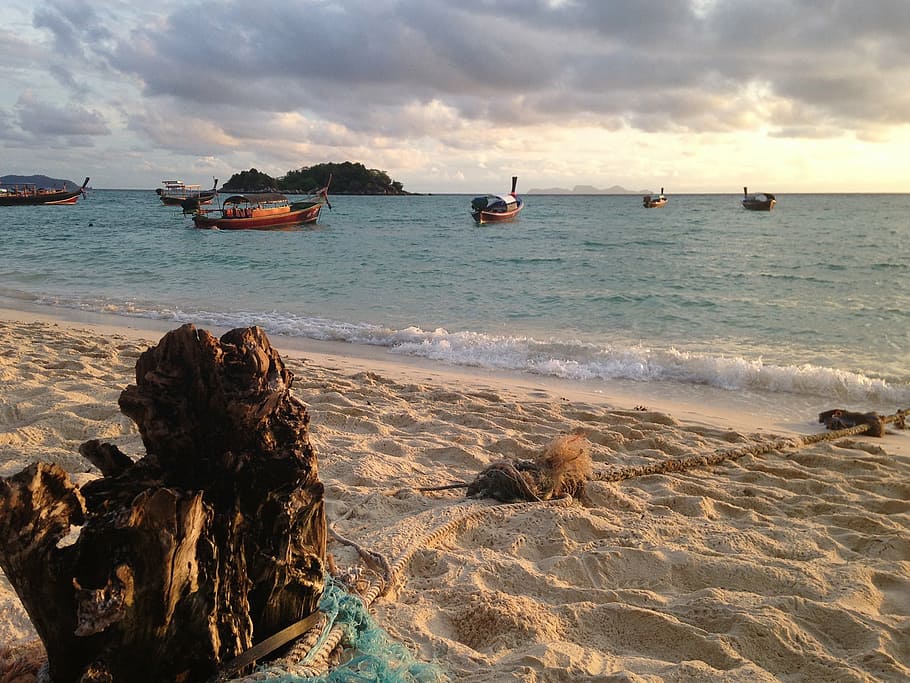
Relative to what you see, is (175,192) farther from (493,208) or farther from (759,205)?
(759,205)

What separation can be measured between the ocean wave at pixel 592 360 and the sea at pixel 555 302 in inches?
1.0

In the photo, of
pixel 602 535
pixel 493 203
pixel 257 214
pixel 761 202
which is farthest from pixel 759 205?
pixel 602 535

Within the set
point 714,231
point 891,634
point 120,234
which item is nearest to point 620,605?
point 891,634

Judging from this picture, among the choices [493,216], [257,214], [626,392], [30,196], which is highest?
[30,196]

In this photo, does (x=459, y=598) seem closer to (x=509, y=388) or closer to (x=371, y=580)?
(x=371, y=580)

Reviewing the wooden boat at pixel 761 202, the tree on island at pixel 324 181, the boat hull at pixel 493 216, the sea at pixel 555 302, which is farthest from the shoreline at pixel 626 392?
the tree on island at pixel 324 181

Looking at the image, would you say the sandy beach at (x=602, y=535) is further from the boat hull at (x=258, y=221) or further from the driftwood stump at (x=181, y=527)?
the boat hull at (x=258, y=221)

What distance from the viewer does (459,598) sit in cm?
261

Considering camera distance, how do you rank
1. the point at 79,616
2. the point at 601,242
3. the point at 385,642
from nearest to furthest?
the point at 79,616, the point at 385,642, the point at 601,242

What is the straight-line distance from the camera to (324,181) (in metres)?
101

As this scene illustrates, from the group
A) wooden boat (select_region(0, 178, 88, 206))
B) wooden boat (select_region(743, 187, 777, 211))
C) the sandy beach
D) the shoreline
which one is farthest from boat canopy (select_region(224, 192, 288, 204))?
wooden boat (select_region(743, 187, 777, 211))

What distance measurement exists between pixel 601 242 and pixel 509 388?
24682 millimetres

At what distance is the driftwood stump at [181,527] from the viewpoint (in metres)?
1.53

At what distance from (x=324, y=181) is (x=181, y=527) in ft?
343
